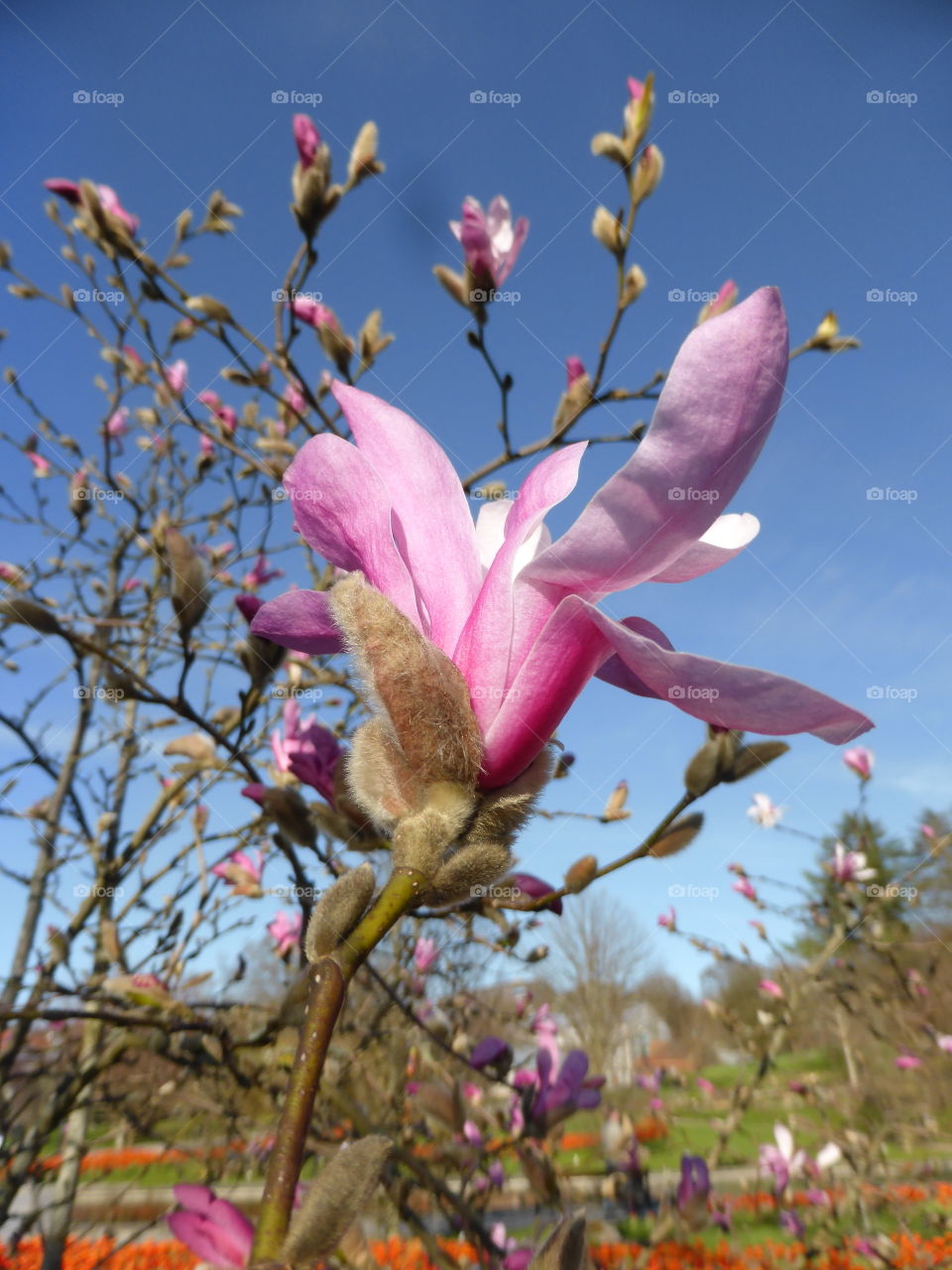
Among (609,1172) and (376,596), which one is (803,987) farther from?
(376,596)

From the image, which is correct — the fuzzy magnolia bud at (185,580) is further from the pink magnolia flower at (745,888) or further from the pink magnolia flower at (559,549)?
the pink magnolia flower at (745,888)

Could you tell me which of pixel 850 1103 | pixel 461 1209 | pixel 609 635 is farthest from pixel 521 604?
pixel 850 1103

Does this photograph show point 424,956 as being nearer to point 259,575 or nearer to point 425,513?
point 259,575

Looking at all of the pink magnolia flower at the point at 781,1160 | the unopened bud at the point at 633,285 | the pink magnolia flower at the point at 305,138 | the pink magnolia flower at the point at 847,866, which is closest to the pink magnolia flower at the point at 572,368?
the unopened bud at the point at 633,285

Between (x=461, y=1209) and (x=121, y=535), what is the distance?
2.47 m

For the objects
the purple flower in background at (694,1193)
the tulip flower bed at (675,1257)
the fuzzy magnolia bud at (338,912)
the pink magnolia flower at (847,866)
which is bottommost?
the tulip flower bed at (675,1257)

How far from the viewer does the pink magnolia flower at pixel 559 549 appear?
42 centimetres

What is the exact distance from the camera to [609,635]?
1.47 feet

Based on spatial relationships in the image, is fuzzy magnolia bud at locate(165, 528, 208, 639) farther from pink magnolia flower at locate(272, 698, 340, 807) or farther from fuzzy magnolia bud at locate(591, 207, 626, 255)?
fuzzy magnolia bud at locate(591, 207, 626, 255)

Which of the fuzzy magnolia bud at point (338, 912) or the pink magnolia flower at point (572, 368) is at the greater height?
the pink magnolia flower at point (572, 368)

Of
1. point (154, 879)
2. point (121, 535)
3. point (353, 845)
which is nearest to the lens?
point (353, 845)

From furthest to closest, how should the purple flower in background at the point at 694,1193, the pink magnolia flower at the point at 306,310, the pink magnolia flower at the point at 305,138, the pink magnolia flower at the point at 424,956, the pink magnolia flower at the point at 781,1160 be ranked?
the pink magnolia flower at the point at 781,1160, the pink magnolia flower at the point at 424,956, the purple flower in background at the point at 694,1193, the pink magnolia flower at the point at 306,310, the pink magnolia flower at the point at 305,138

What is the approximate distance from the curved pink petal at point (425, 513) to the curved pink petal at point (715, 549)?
0.41 feet

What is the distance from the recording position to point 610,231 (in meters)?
1.42
